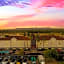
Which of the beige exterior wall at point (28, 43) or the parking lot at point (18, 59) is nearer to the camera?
the parking lot at point (18, 59)

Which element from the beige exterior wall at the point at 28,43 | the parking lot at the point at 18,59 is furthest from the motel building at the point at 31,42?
the parking lot at the point at 18,59

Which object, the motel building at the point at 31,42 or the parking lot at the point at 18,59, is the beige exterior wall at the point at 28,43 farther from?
the parking lot at the point at 18,59

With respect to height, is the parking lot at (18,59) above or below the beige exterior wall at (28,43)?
below

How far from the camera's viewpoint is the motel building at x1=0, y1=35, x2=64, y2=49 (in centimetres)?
196

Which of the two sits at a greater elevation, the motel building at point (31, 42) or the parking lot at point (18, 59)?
the motel building at point (31, 42)

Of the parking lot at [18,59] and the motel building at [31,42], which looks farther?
the motel building at [31,42]

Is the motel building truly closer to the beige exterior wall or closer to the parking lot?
the beige exterior wall

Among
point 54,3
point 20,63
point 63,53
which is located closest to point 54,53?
point 63,53

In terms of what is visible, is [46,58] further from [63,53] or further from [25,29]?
[25,29]

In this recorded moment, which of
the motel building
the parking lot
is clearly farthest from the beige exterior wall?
the parking lot

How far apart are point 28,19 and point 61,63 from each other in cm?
75

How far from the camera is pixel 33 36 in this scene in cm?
200

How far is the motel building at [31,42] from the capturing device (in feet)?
6.44

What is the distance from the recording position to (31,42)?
2004 mm
